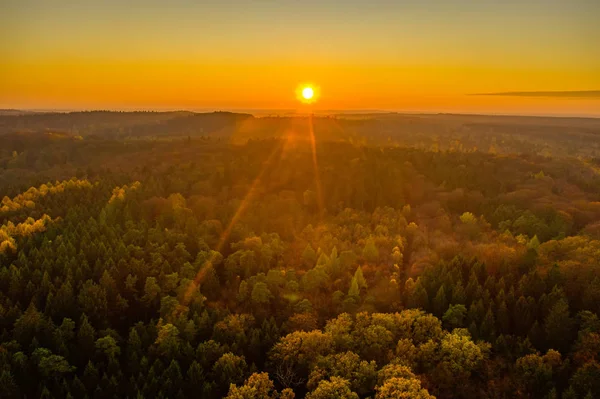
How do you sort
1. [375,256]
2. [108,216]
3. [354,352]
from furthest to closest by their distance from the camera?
[108,216], [375,256], [354,352]

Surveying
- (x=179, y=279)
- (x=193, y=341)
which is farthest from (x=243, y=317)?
(x=179, y=279)

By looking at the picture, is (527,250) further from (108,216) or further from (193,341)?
(108,216)

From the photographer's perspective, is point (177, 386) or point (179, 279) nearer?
point (177, 386)

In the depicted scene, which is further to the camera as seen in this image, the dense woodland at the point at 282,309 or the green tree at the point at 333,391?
the dense woodland at the point at 282,309

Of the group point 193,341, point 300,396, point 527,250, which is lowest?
point 300,396

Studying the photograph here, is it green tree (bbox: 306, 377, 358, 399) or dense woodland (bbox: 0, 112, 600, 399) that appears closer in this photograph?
green tree (bbox: 306, 377, 358, 399)

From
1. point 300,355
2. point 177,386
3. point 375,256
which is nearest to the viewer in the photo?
point 177,386

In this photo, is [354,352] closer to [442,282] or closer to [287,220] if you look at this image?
[442,282]

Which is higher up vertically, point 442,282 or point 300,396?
point 442,282

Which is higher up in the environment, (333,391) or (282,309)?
(333,391)

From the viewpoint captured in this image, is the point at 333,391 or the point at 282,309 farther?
the point at 282,309
